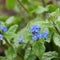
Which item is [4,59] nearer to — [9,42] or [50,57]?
[9,42]

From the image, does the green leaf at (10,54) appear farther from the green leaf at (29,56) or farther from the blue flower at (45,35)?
the blue flower at (45,35)

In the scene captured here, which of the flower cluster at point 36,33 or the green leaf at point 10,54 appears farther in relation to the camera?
the green leaf at point 10,54

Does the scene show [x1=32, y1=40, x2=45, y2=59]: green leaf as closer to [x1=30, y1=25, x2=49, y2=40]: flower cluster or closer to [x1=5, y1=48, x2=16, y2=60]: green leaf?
[x1=30, y1=25, x2=49, y2=40]: flower cluster

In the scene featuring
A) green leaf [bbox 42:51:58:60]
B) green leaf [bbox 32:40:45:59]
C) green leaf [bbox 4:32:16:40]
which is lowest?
green leaf [bbox 42:51:58:60]

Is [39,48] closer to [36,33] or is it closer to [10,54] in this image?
[36,33]

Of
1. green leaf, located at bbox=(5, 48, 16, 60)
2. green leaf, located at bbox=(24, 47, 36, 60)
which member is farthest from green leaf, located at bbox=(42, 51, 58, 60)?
green leaf, located at bbox=(5, 48, 16, 60)

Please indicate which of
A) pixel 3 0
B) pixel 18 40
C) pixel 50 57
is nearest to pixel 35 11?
pixel 18 40

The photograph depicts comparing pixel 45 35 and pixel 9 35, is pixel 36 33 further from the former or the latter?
pixel 9 35

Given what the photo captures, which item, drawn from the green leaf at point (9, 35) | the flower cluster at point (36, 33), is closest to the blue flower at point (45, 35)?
the flower cluster at point (36, 33)

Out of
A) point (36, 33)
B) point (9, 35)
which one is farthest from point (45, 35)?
point (9, 35)

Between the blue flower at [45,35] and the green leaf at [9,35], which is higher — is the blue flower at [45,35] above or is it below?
below

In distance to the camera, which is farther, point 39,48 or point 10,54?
point 10,54

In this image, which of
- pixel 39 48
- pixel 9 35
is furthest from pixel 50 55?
pixel 9 35
